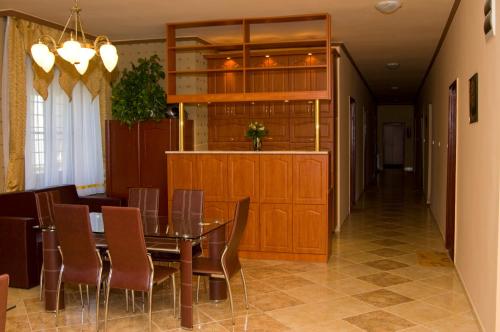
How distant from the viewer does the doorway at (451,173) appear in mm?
6012

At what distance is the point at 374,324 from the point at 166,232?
181cm

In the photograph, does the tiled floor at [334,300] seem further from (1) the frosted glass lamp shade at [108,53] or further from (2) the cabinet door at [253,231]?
(1) the frosted glass lamp shade at [108,53]

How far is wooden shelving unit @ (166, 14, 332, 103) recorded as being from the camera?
612 cm

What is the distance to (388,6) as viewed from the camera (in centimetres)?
541

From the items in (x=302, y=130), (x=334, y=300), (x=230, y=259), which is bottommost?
(x=334, y=300)

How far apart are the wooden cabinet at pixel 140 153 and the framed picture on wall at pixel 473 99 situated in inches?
146

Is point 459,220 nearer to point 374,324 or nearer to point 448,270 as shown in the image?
point 448,270

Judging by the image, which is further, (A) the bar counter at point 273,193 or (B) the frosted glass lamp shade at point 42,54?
(A) the bar counter at point 273,193

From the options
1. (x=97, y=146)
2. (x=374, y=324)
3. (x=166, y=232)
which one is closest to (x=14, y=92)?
(x=97, y=146)

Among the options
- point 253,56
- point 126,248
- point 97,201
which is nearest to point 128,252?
point 126,248

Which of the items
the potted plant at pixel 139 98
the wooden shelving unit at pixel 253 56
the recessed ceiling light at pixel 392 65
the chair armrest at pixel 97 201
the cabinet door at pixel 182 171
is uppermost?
the recessed ceiling light at pixel 392 65

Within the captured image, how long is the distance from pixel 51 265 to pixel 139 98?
3.01 metres

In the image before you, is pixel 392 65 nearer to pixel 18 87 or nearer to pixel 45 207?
pixel 18 87

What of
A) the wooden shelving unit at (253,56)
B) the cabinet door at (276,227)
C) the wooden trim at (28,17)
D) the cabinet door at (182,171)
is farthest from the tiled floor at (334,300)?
the wooden trim at (28,17)
